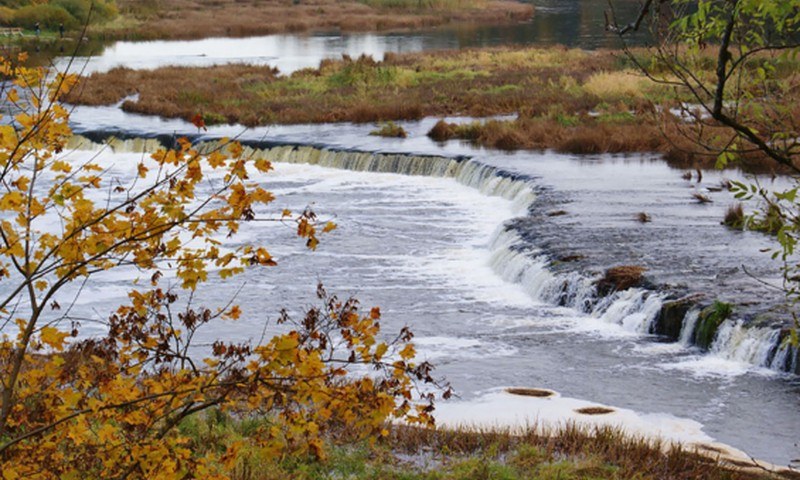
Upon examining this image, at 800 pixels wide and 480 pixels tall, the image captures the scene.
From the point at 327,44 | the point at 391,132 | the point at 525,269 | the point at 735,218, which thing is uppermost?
the point at 327,44

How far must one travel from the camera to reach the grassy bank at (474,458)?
9656 millimetres

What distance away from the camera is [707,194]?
25.9 metres

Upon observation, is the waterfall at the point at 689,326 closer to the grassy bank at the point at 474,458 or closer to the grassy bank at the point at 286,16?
the grassy bank at the point at 474,458

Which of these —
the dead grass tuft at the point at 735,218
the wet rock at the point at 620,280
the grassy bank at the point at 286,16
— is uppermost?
→ the grassy bank at the point at 286,16

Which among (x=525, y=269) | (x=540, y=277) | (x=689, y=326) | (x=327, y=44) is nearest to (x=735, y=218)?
(x=525, y=269)

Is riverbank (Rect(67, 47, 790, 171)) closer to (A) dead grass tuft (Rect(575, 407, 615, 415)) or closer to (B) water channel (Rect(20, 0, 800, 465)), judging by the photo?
(B) water channel (Rect(20, 0, 800, 465))

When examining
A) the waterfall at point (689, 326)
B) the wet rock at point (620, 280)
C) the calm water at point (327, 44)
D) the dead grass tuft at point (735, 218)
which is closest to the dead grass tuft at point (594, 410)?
the waterfall at point (689, 326)

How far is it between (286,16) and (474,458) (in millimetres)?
86677

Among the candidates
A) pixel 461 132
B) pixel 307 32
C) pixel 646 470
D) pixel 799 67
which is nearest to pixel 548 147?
pixel 461 132

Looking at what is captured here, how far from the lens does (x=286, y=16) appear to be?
93.4 m

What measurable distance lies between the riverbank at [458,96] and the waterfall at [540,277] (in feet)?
11.6

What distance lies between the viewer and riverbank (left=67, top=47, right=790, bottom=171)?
3397 cm

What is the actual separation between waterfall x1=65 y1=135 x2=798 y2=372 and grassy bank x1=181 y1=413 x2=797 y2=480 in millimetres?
3318

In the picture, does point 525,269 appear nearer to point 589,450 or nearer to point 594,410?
point 594,410
